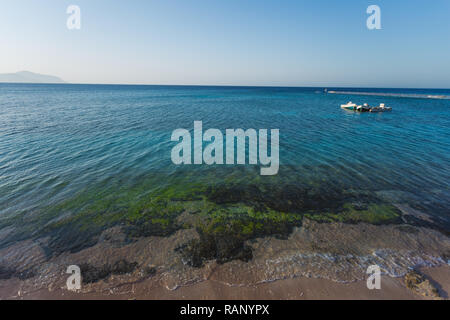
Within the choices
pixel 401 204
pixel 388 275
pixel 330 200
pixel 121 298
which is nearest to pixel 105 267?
pixel 121 298

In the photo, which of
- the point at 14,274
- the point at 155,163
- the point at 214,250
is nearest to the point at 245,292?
the point at 214,250

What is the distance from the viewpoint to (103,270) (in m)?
7.53

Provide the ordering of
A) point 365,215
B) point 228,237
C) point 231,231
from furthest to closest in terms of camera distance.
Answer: point 365,215, point 231,231, point 228,237

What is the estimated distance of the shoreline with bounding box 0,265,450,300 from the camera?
6590mm

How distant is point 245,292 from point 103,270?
18.8 ft

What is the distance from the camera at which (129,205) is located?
11562mm

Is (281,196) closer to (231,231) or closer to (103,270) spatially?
(231,231)

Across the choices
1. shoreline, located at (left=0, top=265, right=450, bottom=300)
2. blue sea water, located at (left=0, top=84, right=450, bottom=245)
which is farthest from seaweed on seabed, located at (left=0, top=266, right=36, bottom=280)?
blue sea water, located at (left=0, top=84, right=450, bottom=245)

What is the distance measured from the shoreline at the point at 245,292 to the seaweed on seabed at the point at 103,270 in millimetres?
580

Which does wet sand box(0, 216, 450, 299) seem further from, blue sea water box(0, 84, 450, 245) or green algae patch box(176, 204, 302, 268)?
blue sea water box(0, 84, 450, 245)

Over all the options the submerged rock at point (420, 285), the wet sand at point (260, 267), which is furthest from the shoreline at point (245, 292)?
the submerged rock at point (420, 285)

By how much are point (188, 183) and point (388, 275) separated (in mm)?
12018

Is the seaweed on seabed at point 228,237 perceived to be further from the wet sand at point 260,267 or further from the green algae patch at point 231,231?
the wet sand at point 260,267
